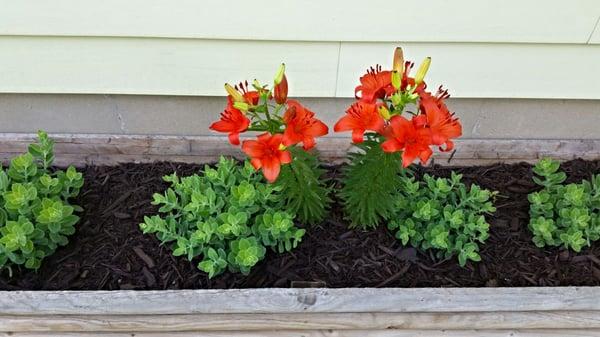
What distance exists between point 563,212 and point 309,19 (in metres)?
0.85

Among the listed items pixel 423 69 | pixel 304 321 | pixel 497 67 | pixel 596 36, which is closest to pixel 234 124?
pixel 423 69

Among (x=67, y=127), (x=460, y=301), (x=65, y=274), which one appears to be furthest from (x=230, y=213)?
(x=67, y=127)

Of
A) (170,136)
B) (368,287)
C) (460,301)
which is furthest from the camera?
(170,136)

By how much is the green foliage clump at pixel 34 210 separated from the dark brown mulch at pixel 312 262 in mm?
64

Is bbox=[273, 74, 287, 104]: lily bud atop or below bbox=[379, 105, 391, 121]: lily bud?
atop

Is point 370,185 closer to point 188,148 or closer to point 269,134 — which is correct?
point 269,134

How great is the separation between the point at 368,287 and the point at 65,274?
0.77 m

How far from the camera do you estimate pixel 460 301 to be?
1245 mm

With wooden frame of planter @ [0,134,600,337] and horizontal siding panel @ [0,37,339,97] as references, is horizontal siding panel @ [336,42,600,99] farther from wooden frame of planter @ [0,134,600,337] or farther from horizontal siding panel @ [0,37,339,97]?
wooden frame of planter @ [0,134,600,337]

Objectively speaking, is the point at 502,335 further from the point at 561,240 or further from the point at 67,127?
the point at 67,127

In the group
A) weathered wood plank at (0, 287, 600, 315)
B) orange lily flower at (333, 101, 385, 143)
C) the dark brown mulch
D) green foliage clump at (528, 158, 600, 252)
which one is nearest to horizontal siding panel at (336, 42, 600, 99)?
green foliage clump at (528, 158, 600, 252)

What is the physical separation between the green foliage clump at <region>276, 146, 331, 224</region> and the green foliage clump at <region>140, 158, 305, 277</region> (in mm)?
32

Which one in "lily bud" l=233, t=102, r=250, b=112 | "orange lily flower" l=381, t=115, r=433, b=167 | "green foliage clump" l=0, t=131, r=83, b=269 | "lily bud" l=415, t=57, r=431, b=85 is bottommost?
"green foliage clump" l=0, t=131, r=83, b=269

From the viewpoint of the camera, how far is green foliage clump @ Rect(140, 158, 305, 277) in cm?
129
